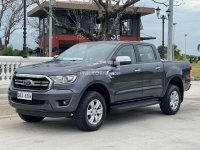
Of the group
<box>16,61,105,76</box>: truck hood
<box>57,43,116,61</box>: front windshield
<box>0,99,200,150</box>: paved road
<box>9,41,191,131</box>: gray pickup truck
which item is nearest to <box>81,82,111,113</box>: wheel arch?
<box>9,41,191,131</box>: gray pickup truck

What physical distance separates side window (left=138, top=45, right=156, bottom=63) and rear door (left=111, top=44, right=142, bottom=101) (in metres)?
0.33

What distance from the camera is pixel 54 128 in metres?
9.38

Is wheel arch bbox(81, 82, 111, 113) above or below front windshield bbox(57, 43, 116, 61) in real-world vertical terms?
below

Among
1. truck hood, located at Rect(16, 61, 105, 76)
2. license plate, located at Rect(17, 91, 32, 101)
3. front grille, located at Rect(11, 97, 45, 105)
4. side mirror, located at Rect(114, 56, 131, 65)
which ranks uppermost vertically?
side mirror, located at Rect(114, 56, 131, 65)

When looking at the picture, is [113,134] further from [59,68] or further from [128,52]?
[128,52]

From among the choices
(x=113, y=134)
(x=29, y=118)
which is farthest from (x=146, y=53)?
(x=29, y=118)

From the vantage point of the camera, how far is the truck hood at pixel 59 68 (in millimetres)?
8625

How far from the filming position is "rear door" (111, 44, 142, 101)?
377 inches

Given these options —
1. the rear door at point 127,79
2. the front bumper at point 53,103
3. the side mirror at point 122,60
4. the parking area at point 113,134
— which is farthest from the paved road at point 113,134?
the side mirror at point 122,60

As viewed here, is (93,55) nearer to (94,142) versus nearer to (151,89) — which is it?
(151,89)

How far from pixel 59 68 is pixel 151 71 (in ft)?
8.92

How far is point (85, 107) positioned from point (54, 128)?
1021 mm

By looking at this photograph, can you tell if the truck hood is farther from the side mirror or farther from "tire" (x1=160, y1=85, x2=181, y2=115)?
"tire" (x1=160, y1=85, x2=181, y2=115)

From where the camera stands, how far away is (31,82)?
8.74 meters
